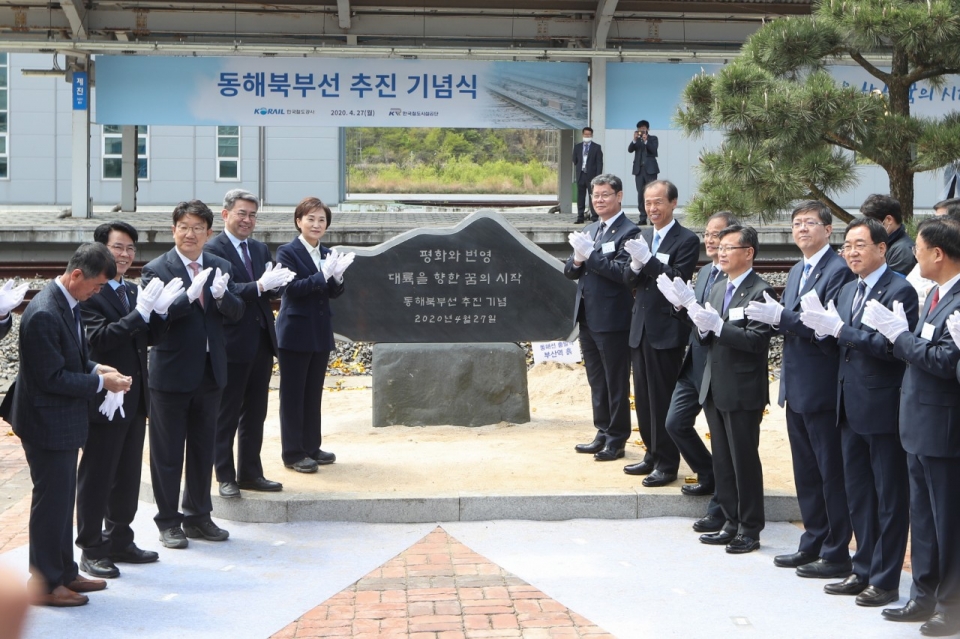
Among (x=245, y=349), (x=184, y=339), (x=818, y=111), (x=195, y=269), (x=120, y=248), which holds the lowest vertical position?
(x=245, y=349)

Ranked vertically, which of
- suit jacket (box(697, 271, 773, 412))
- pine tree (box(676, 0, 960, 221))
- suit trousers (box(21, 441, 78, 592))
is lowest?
suit trousers (box(21, 441, 78, 592))

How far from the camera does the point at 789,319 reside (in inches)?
209

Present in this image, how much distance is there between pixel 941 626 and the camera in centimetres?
449

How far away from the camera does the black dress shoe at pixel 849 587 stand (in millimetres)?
5098

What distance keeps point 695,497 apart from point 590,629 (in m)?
1.97

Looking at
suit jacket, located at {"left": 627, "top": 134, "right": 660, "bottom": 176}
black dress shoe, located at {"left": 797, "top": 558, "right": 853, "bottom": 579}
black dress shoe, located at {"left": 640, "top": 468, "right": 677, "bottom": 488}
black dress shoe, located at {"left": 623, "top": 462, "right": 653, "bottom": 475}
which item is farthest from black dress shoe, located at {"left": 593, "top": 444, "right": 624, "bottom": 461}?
suit jacket, located at {"left": 627, "top": 134, "right": 660, "bottom": 176}

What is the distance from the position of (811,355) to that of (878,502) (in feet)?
2.46

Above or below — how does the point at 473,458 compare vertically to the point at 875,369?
below

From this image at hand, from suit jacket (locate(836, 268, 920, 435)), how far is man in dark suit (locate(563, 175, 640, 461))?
220cm

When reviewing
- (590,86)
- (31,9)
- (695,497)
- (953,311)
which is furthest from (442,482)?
(31,9)

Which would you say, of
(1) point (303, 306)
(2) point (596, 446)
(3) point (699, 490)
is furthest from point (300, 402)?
(3) point (699, 490)

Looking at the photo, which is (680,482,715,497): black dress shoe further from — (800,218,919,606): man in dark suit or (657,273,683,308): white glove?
(800,218,919,606): man in dark suit

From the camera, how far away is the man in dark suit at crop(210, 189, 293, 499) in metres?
6.32

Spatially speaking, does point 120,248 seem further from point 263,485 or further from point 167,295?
point 263,485
